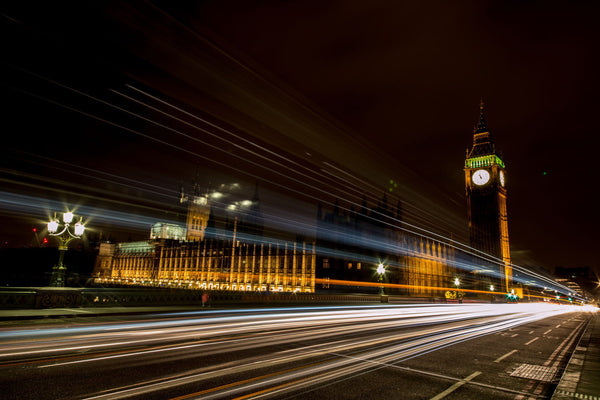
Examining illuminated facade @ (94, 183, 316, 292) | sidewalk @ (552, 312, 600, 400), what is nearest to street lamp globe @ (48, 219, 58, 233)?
sidewalk @ (552, 312, 600, 400)

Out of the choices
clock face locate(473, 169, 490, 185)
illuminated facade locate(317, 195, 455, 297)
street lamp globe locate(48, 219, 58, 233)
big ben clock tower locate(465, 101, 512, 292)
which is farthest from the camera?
clock face locate(473, 169, 490, 185)

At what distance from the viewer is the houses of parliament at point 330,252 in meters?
70.6

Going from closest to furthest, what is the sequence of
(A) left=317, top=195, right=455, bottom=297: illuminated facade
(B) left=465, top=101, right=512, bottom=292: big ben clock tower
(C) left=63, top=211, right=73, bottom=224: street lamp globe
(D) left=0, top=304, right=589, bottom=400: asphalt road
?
(D) left=0, top=304, right=589, bottom=400: asphalt road, (C) left=63, top=211, right=73, bottom=224: street lamp globe, (A) left=317, top=195, right=455, bottom=297: illuminated facade, (B) left=465, top=101, right=512, bottom=292: big ben clock tower

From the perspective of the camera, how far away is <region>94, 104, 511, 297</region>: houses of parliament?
232 ft

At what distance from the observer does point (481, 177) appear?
12156 centimetres

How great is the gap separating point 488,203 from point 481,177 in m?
10.4

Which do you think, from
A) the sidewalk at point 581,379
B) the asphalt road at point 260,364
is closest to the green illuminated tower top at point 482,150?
the asphalt road at point 260,364

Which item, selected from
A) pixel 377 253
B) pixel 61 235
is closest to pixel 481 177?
pixel 377 253

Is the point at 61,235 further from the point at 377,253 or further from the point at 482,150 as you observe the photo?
the point at 482,150

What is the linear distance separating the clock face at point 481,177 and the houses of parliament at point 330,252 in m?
0.31

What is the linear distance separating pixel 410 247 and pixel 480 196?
47248 mm

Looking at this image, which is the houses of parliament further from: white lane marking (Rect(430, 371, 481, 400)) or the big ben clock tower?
white lane marking (Rect(430, 371, 481, 400))

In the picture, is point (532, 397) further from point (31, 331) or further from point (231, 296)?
point (231, 296)

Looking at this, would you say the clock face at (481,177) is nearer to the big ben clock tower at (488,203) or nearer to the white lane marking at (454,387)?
the big ben clock tower at (488,203)
